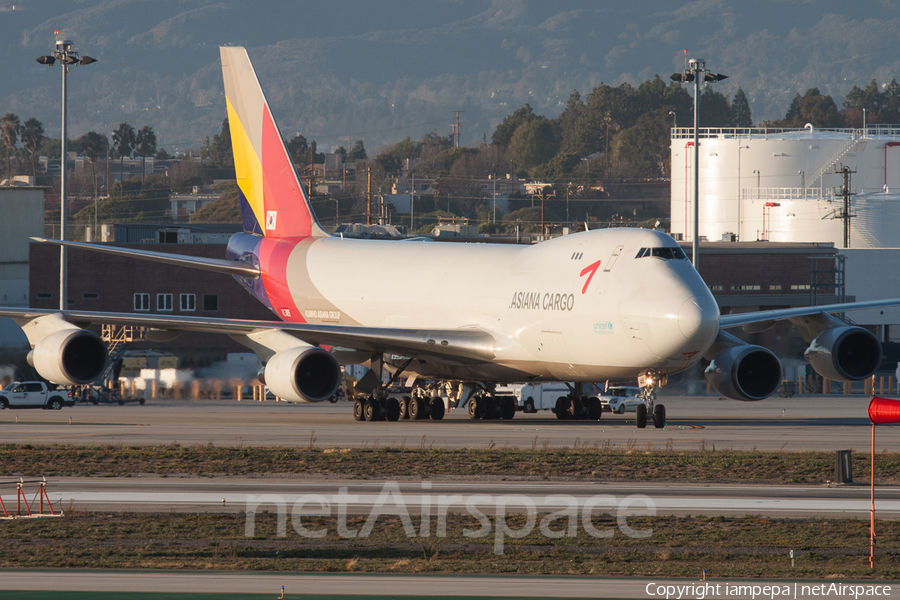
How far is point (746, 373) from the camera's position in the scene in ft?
103

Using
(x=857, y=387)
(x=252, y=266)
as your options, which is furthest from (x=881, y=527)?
(x=857, y=387)

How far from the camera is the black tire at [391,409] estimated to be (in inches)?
1330

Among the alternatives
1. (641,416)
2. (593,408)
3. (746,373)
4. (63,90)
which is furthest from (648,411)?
(63,90)

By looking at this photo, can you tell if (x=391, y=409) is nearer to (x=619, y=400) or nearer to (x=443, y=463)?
(x=443, y=463)

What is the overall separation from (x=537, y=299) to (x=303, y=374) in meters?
6.40

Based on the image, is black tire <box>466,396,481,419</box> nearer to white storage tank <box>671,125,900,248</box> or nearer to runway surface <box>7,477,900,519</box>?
runway surface <box>7,477,900,519</box>

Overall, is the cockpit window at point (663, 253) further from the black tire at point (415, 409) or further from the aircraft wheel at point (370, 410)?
the aircraft wheel at point (370, 410)

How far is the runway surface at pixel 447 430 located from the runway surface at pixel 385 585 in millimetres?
12902

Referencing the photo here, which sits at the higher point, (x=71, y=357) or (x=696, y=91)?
(x=696, y=91)

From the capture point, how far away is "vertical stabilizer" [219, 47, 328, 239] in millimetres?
41906

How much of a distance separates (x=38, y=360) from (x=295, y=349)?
694 cm

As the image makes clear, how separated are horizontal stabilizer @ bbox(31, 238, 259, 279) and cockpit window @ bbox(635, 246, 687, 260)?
52.0 feet

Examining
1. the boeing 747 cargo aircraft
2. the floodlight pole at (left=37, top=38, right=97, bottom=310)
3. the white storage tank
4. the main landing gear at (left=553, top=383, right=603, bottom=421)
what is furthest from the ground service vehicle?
the white storage tank

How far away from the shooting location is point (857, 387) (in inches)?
2215
